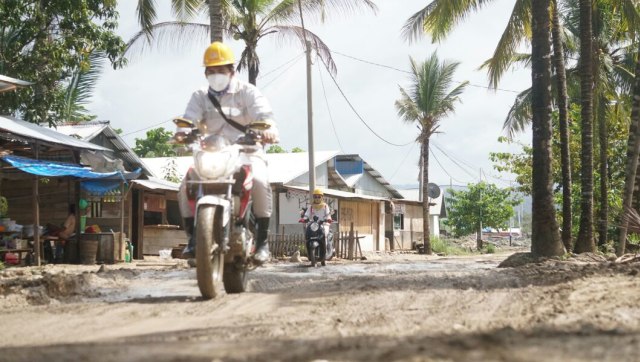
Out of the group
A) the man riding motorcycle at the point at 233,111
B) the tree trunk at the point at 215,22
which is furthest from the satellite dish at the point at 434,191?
the man riding motorcycle at the point at 233,111

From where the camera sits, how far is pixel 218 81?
675 centimetres

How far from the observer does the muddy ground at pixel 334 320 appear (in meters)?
3.27

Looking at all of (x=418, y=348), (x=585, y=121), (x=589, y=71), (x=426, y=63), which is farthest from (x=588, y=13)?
(x=426, y=63)

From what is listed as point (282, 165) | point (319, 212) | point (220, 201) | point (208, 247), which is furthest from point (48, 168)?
point (282, 165)

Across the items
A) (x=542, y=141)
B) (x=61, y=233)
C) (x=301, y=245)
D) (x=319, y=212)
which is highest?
(x=542, y=141)

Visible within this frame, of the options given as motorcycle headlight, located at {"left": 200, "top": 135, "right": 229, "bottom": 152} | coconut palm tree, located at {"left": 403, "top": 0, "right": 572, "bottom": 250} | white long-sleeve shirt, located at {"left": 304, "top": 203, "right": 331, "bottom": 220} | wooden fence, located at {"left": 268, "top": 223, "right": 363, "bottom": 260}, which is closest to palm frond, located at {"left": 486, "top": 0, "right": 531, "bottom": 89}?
coconut palm tree, located at {"left": 403, "top": 0, "right": 572, "bottom": 250}

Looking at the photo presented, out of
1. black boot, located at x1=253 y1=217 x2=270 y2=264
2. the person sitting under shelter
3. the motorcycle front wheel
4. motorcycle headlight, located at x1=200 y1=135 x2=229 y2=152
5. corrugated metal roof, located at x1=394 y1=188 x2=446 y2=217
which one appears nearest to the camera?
the motorcycle front wheel

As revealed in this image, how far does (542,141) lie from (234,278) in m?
8.45

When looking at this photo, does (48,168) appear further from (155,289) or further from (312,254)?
(155,289)

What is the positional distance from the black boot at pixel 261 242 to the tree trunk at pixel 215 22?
935 centimetres

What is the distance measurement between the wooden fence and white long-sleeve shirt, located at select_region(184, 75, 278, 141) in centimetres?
1454

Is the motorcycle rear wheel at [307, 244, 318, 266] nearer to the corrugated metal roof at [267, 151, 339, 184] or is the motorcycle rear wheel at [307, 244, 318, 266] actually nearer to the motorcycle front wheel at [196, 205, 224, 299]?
the motorcycle front wheel at [196, 205, 224, 299]

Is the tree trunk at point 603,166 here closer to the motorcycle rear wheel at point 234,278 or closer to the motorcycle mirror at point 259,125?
the motorcycle rear wheel at point 234,278

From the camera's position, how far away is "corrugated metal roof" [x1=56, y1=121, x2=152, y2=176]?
23.8 m
